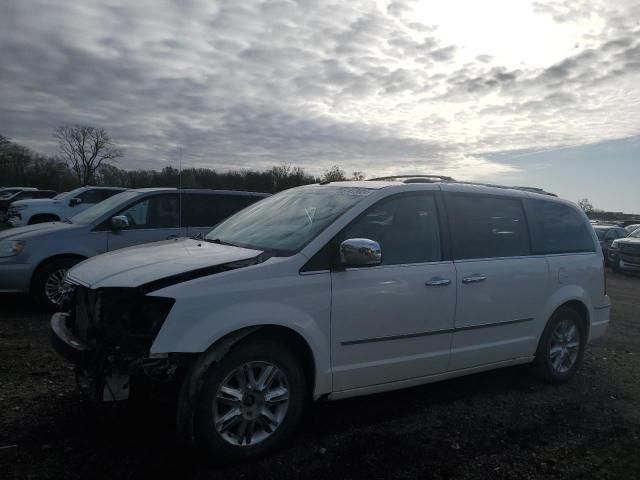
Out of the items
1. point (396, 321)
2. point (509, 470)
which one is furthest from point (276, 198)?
point (509, 470)

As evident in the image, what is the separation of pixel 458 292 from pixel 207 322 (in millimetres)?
2105

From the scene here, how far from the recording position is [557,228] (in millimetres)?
5289

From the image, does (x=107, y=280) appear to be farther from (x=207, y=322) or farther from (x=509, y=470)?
(x=509, y=470)

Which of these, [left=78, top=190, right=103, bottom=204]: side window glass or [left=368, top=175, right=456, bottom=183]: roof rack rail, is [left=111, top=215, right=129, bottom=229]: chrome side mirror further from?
[left=78, top=190, right=103, bottom=204]: side window glass

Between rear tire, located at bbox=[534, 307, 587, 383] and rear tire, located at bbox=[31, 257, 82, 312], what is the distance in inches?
238

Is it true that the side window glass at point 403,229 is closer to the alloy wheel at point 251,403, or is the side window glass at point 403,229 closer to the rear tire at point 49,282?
the alloy wheel at point 251,403

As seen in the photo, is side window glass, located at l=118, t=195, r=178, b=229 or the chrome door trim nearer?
the chrome door trim

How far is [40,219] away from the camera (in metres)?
16.8

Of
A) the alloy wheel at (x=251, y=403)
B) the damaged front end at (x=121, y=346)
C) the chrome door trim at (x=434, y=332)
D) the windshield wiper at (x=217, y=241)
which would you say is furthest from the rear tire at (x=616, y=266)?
the damaged front end at (x=121, y=346)

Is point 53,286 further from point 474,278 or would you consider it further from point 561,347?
point 561,347

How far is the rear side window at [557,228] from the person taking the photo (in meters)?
5.07

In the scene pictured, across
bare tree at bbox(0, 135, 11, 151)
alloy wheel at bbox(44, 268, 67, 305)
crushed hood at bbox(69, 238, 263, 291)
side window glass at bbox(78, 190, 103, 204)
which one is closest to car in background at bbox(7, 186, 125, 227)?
side window glass at bbox(78, 190, 103, 204)

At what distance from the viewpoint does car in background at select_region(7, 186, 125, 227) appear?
16.0 meters

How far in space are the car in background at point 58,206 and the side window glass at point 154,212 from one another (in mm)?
8555
